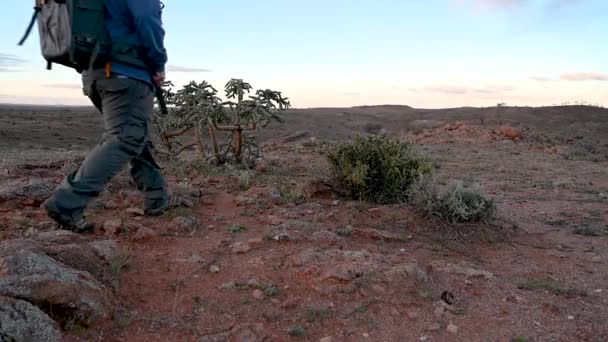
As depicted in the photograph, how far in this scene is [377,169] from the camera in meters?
4.99

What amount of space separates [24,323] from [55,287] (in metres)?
0.28

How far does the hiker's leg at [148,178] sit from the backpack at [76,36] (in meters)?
0.81

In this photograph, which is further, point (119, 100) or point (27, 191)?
point (27, 191)

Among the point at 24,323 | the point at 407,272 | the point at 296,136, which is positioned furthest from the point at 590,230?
the point at 296,136

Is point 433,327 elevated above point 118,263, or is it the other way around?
point 118,263

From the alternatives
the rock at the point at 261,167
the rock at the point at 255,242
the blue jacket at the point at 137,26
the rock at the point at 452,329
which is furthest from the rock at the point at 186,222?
the rock at the point at 261,167

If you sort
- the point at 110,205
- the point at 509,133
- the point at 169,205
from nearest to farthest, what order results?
the point at 169,205 → the point at 110,205 → the point at 509,133

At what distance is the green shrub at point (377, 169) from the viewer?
16.1 feet

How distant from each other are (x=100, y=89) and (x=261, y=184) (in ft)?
7.36

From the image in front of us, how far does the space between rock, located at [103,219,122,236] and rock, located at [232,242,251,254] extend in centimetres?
75

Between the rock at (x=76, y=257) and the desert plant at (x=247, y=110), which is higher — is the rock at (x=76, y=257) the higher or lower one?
the lower one

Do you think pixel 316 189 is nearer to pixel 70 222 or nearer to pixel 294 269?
pixel 294 269

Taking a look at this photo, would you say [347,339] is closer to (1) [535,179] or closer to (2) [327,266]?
(2) [327,266]

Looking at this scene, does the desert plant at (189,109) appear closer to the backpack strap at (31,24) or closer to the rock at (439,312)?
the backpack strap at (31,24)
